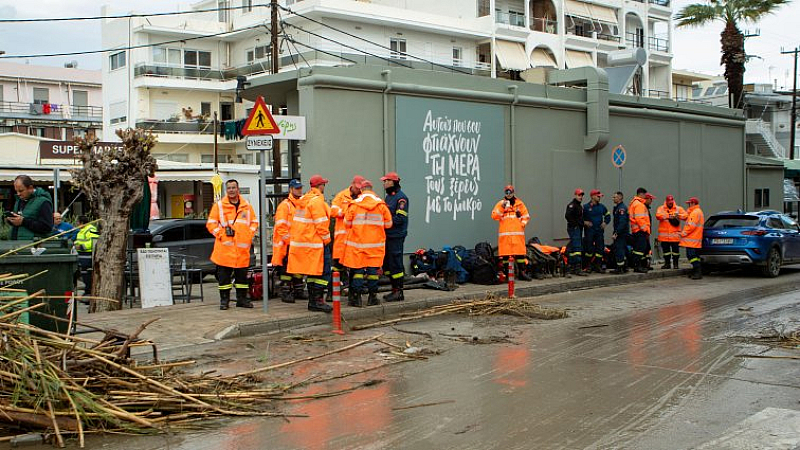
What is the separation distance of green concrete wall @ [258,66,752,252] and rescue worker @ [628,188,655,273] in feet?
4.80

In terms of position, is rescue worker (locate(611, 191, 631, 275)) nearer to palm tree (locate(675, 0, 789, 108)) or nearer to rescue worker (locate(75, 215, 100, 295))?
rescue worker (locate(75, 215, 100, 295))

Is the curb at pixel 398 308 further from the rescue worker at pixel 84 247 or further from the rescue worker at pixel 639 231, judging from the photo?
the rescue worker at pixel 84 247

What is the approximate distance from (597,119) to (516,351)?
37.2ft

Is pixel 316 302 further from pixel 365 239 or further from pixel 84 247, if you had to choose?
pixel 84 247

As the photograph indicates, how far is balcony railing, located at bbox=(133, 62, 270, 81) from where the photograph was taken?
4766cm

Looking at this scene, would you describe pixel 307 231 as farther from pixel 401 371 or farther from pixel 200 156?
pixel 200 156

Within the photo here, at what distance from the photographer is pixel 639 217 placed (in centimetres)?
1838

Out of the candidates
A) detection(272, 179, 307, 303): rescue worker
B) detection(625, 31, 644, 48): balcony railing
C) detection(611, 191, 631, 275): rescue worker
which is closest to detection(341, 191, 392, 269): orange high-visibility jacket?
detection(272, 179, 307, 303): rescue worker

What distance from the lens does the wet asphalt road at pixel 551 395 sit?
572 cm

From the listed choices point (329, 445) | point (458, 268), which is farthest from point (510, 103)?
point (329, 445)

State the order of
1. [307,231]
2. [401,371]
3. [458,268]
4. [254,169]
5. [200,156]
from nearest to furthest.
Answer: [401,371], [307,231], [458,268], [254,169], [200,156]

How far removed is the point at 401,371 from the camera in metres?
8.02

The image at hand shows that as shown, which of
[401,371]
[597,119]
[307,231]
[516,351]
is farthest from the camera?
[597,119]

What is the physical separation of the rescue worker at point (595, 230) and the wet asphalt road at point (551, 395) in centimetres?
644
